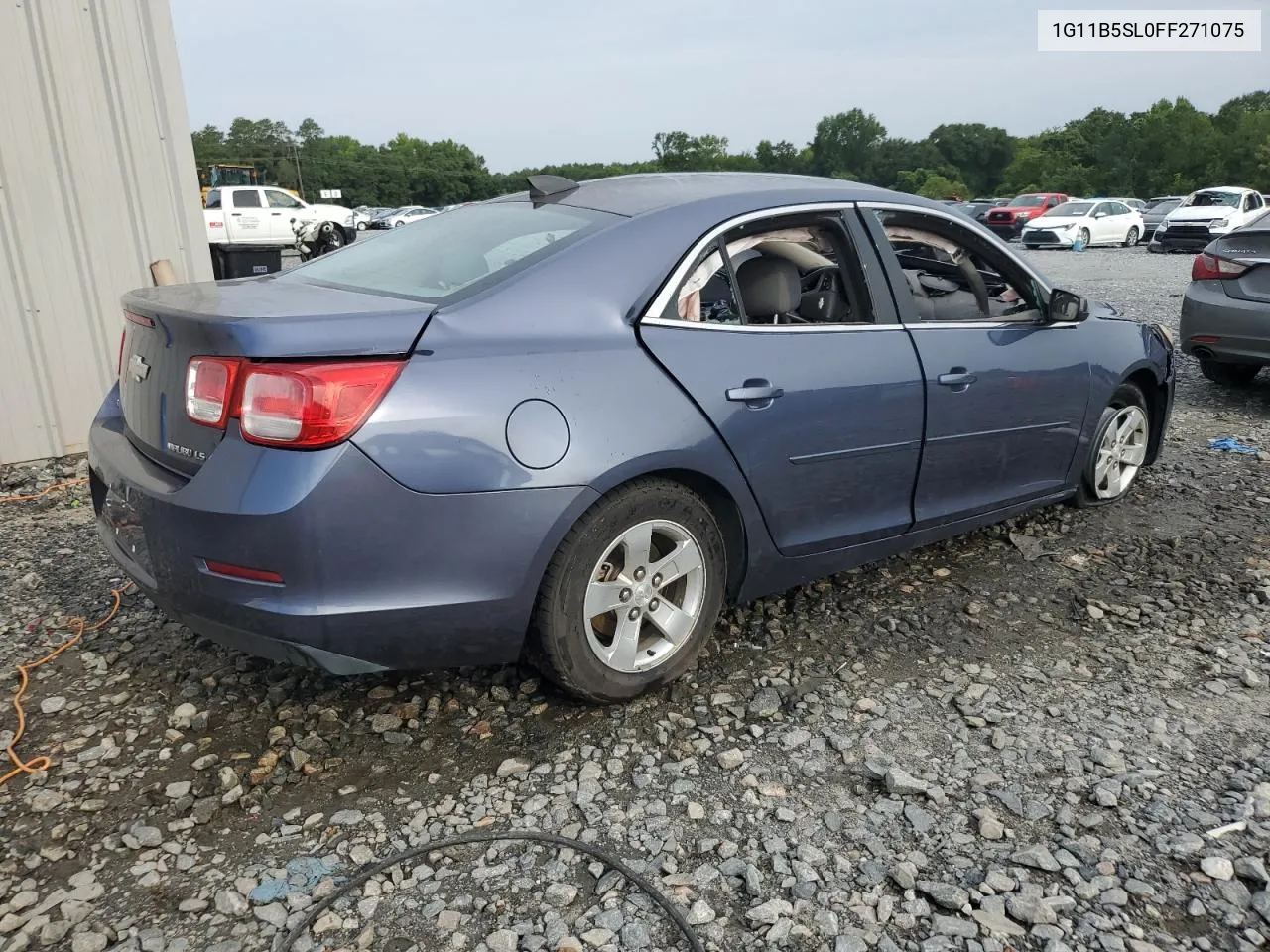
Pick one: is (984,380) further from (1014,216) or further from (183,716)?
(1014,216)

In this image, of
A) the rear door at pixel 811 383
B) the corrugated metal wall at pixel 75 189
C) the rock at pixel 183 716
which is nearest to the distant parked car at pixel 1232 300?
the rear door at pixel 811 383

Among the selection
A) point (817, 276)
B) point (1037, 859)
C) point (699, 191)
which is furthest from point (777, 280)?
point (1037, 859)

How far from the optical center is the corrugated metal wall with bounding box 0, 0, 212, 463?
567cm

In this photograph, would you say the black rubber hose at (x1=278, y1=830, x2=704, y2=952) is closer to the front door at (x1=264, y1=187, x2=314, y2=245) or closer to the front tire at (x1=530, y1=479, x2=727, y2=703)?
the front tire at (x1=530, y1=479, x2=727, y2=703)

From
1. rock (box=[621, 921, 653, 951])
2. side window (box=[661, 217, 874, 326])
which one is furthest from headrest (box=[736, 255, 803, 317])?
rock (box=[621, 921, 653, 951])

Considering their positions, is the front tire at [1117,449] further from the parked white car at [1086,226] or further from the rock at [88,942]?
the parked white car at [1086,226]

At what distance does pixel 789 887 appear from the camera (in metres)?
2.21

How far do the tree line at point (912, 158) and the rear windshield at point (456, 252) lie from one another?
35.8m

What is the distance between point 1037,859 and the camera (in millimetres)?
2277

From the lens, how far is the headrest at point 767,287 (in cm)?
321

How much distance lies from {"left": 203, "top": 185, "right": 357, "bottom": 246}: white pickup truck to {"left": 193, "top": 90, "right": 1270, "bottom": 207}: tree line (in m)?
14.1

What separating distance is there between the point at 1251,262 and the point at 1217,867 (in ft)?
19.8

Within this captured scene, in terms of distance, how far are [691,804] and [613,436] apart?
98 cm

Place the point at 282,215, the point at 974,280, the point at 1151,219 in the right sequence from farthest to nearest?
the point at 1151,219, the point at 282,215, the point at 974,280
